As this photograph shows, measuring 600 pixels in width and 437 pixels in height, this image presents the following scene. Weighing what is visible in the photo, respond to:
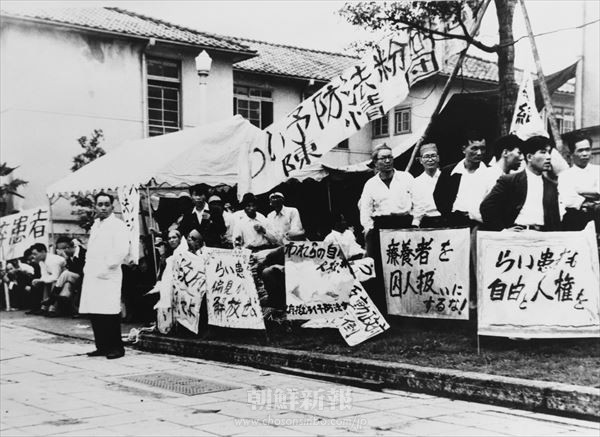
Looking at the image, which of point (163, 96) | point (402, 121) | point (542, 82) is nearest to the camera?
point (542, 82)

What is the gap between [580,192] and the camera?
7434 millimetres

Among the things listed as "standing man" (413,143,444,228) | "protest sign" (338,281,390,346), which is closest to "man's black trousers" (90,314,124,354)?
"protest sign" (338,281,390,346)

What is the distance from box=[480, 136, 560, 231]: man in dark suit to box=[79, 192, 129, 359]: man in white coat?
14.5 feet

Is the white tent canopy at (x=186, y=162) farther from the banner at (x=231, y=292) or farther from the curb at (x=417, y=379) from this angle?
the curb at (x=417, y=379)

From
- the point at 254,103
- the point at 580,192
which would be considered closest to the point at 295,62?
the point at 254,103

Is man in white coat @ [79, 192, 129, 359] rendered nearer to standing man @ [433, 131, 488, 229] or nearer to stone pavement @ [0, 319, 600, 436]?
stone pavement @ [0, 319, 600, 436]

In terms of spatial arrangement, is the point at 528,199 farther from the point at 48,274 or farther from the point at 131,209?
the point at 48,274

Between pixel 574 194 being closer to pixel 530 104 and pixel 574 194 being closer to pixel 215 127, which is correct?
pixel 530 104

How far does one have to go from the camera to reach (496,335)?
634 centimetres

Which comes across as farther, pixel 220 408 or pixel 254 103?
pixel 254 103

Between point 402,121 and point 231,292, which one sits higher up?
point 402,121

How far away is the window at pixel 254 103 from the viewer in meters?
22.7

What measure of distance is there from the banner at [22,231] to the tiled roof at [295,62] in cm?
898

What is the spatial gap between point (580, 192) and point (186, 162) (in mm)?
7141
